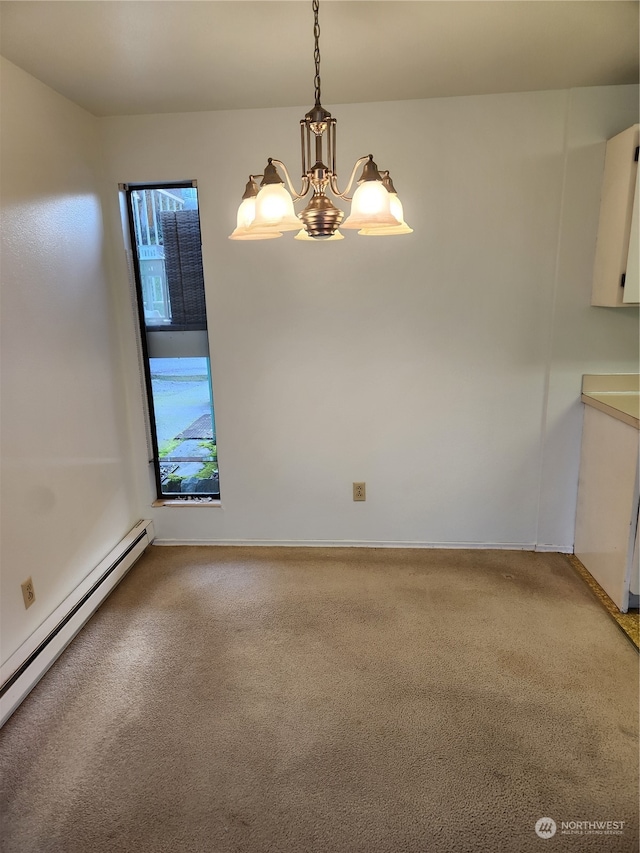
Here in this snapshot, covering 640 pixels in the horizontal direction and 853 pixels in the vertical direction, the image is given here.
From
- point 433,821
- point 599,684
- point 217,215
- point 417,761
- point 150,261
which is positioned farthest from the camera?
point 150,261

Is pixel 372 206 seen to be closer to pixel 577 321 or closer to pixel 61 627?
pixel 577 321

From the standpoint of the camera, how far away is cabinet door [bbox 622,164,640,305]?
233cm

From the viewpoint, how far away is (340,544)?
319 cm

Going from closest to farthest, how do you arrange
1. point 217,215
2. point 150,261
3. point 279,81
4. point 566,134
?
point 279,81 < point 566,134 < point 217,215 < point 150,261

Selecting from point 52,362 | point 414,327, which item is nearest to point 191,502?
point 52,362

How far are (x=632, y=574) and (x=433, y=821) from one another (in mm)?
1429

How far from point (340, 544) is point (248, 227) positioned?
2148 millimetres

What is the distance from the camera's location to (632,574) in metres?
2.38

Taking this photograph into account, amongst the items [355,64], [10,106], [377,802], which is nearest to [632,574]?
[377,802]

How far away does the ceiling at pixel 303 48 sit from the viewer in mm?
1739

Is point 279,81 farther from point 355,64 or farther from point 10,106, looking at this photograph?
point 10,106

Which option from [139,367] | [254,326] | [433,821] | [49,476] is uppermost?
[254,326]

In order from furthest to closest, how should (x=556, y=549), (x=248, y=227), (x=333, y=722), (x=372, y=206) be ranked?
(x=556, y=549) < (x=333, y=722) < (x=248, y=227) < (x=372, y=206)

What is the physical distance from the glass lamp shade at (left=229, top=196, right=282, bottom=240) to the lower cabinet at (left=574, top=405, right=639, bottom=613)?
1.80 m
